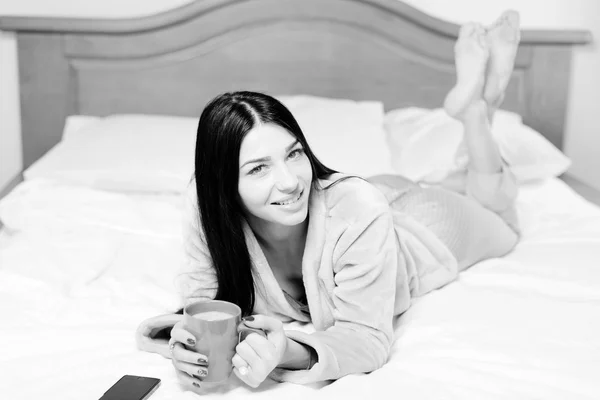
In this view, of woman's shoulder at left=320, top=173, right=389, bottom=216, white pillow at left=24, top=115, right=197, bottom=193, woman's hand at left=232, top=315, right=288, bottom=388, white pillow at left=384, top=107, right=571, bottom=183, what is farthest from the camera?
white pillow at left=384, top=107, right=571, bottom=183

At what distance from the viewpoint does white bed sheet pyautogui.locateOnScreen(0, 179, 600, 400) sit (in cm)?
108

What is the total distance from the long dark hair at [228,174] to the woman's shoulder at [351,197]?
0.10ft

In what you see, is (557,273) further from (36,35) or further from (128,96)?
(36,35)

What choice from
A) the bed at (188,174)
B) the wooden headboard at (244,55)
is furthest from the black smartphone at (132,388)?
the wooden headboard at (244,55)

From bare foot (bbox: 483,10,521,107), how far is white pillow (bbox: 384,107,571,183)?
338 mm

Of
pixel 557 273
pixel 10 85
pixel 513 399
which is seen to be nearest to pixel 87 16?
pixel 10 85

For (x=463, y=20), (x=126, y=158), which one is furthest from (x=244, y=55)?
(x=463, y=20)

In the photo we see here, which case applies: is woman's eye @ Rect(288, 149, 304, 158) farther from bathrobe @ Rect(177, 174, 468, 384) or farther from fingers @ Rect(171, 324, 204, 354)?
fingers @ Rect(171, 324, 204, 354)

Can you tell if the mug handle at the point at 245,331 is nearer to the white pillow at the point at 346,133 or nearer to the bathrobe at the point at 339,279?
the bathrobe at the point at 339,279

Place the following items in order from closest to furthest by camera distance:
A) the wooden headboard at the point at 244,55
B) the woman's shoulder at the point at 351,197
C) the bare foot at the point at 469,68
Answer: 1. the woman's shoulder at the point at 351,197
2. the bare foot at the point at 469,68
3. the wooden headboard at the point at 244,55

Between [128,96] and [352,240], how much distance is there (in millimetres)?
1763

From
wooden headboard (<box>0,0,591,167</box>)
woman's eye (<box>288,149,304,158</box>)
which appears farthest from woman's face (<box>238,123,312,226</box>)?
wooden headboard (<box>0,0,591,167</box>)

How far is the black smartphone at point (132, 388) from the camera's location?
101cm

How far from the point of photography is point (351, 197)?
125cm
